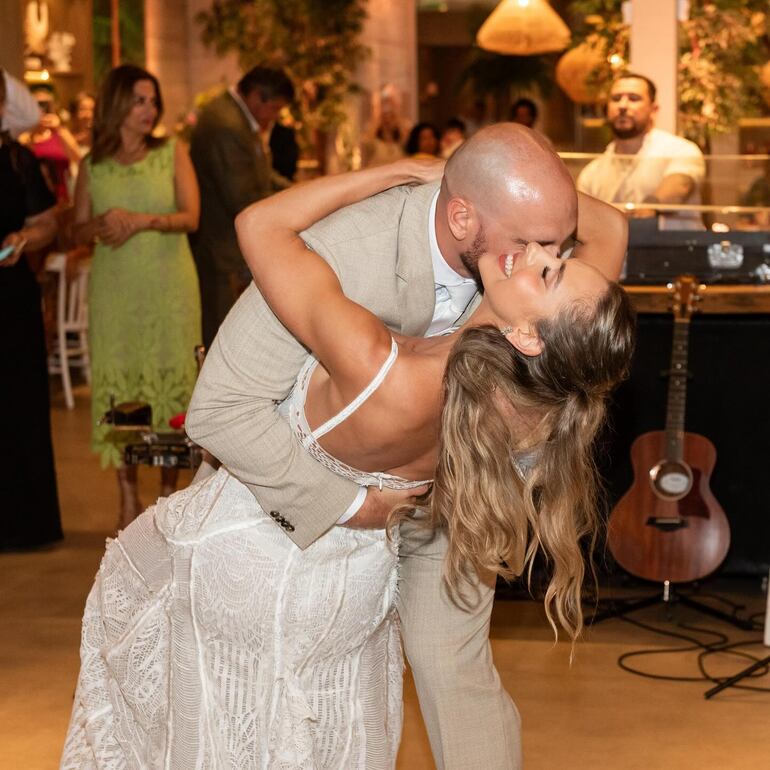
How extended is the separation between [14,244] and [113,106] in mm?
733

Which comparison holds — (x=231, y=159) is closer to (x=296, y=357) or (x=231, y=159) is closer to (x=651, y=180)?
(x=651, y=180)

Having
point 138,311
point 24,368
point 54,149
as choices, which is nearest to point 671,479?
point 138,311

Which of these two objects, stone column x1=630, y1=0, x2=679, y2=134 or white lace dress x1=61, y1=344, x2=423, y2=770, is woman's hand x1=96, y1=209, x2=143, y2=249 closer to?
stone column x1=630, y1=0, x2=679, y2=134

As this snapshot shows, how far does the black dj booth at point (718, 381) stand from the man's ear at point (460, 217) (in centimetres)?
256

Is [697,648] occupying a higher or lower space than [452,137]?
lower

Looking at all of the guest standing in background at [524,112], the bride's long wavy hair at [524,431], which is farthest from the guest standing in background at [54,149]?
the bride's long wavy hair at [524,431]

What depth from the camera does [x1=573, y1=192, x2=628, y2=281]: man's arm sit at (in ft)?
8.34

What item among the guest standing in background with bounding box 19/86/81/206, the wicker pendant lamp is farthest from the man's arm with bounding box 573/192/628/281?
the guest standing in background with bounding box 19/86/81/206

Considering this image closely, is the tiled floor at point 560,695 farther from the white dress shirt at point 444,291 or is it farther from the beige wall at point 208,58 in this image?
the beige wall at point 208,58

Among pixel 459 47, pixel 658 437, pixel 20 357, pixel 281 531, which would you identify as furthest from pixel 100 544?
pixel 459 47

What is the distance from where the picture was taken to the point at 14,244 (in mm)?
4895

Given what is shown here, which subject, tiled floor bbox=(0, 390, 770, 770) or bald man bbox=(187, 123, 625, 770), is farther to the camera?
tiled floor bbox=(0, 390, 770, 770)

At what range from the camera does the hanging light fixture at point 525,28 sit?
9055 mm

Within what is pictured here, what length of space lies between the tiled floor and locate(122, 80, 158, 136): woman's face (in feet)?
5.55
